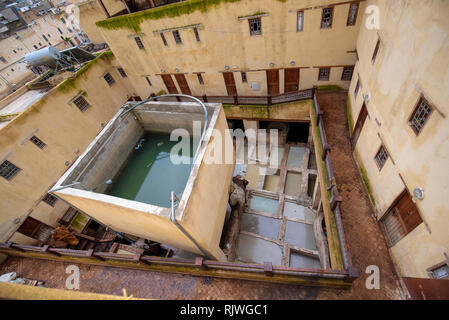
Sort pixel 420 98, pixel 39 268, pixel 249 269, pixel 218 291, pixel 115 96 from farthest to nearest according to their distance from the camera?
pixel 115 96, pixel 39 268, pixel 218 291, pixel 249 269, pixel 420 98

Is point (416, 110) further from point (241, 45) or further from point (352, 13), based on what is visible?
point (241, 45)

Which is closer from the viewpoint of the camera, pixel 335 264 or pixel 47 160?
pixel 335 264

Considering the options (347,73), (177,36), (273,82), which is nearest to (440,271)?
(347,73)

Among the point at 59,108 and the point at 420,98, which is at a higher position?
the point at 59,108

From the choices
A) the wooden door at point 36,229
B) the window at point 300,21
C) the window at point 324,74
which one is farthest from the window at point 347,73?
the wooden door at point 36,229

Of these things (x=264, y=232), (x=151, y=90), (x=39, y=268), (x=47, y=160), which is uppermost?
(x=151, y=90)

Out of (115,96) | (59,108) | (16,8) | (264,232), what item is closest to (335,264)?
(264,232)

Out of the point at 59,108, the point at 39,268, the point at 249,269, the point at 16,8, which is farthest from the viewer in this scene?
the point at 16,8

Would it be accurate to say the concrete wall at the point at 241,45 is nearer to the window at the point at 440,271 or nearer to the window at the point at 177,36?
the window at the point at 177,36

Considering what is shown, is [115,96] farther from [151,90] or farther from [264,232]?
[264,232]
